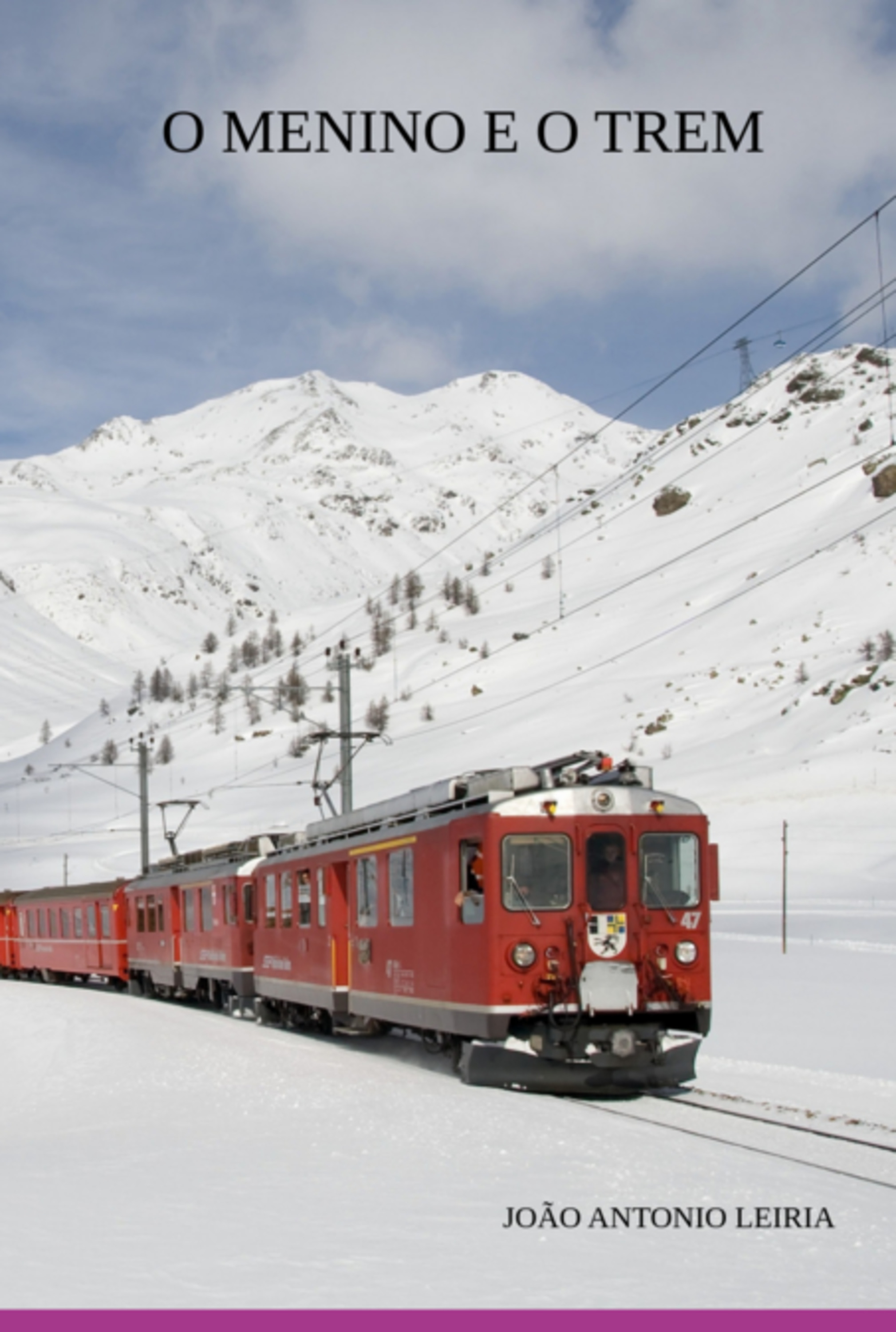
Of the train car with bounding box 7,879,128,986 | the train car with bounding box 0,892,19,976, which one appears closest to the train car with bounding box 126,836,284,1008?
Result: the train car with bounding box 7,879,128,986

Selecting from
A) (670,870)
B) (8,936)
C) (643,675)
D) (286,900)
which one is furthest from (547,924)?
(643,675)

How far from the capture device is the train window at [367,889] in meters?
18.5

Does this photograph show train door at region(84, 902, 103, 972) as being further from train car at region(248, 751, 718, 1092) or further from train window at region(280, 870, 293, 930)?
train car at region(248, 751, 718, 1092)

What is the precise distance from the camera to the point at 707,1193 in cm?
926

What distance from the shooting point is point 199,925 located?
29.2m

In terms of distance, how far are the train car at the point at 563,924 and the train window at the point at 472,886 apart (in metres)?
0.02

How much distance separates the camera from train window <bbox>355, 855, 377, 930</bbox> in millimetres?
18531

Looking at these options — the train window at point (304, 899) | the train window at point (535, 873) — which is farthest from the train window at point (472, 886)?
the train window at point (304, 899)


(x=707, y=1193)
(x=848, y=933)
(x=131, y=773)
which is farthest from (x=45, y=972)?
(x=131, y=773)

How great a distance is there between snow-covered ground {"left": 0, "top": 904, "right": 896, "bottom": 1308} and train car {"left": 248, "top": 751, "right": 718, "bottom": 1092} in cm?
67

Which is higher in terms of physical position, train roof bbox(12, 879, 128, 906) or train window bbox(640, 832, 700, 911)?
train window bbox(640, 832, 700, 911)

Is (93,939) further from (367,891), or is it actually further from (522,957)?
(522,957)

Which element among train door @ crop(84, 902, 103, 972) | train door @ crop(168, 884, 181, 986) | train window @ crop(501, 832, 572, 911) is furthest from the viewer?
train door @ crop(84, 902, 103, 972)

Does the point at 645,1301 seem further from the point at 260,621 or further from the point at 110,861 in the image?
the point at 260,621
